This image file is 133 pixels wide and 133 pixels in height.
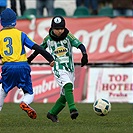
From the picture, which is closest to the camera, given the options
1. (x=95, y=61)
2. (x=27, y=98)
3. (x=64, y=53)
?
(x=27, y=98)

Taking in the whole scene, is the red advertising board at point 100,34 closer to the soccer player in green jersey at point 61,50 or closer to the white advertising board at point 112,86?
the white advertising board at point 112,86

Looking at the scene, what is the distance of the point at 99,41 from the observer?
17953 millimetres

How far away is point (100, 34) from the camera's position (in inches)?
706

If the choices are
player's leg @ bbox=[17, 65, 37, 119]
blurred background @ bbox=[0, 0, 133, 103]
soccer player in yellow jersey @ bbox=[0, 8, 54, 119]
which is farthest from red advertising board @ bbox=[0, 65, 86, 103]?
soccer player in yellow jersey @ bbox=[0, 8, 54, 119]

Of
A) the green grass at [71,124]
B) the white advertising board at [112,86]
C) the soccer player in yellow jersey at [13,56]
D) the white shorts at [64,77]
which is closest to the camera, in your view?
the green grass at [71,124]

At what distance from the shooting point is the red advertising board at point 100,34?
701 inches

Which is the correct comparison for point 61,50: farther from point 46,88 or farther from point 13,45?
point 46,88

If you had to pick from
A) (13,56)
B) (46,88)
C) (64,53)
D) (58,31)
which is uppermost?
(58,31)

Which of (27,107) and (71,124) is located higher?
(27,107)

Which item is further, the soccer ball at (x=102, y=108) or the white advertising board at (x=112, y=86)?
the white advertising board at (x=112, y=86)

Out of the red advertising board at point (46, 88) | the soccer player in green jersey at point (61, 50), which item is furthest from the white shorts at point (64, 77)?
the red advertising board at point (46, 88)

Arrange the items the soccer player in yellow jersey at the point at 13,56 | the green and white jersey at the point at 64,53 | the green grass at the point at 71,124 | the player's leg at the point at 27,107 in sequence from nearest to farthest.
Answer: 1. the green grass at the point at 71,124
2. the player's leg at the point at 27,107
3. the soccer player in yellow jersey at the point at 13,56
4. the green and white jersey at the point at 64,53

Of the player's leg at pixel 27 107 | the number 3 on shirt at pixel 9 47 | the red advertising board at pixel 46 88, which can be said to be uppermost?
the number 3 on shirt at pixel 9 47

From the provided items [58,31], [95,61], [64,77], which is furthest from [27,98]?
[95,61]
